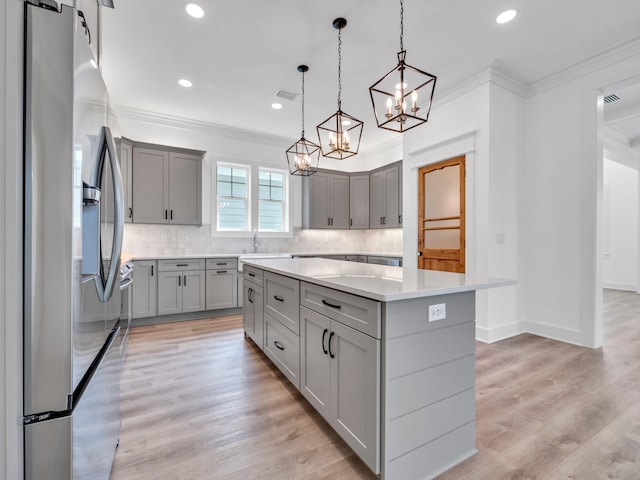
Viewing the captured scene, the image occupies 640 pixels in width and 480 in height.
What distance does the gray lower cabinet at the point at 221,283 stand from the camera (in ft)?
14.8

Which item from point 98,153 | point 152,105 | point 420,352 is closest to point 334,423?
point 420,352

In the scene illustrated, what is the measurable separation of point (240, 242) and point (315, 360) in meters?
3.86

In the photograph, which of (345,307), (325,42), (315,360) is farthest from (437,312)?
(325,42)

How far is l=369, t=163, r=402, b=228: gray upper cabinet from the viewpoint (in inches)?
213

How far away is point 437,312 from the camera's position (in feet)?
4.85

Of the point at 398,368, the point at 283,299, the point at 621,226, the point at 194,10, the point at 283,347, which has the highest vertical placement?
the point at 194,10

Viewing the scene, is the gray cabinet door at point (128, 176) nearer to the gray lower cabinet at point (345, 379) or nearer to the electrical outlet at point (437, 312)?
the gray lower cabinet at point (345, 379)

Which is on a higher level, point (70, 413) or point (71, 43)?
point (71, 43)

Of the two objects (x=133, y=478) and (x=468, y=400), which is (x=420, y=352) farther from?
(x=133, y=478)

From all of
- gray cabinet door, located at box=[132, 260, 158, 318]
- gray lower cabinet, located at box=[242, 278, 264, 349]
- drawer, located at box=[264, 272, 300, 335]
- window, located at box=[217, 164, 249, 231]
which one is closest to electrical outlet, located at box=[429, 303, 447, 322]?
drawer, located at box=[264, 272, 300, 335]

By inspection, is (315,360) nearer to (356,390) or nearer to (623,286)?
(356,390)

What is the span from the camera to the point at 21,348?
0.78m

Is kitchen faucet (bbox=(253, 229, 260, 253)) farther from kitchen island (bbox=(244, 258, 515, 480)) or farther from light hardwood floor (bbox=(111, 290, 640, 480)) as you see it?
kitchen island (bbox=(244, 258, 515, 480))

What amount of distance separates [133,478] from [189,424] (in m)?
0.44
